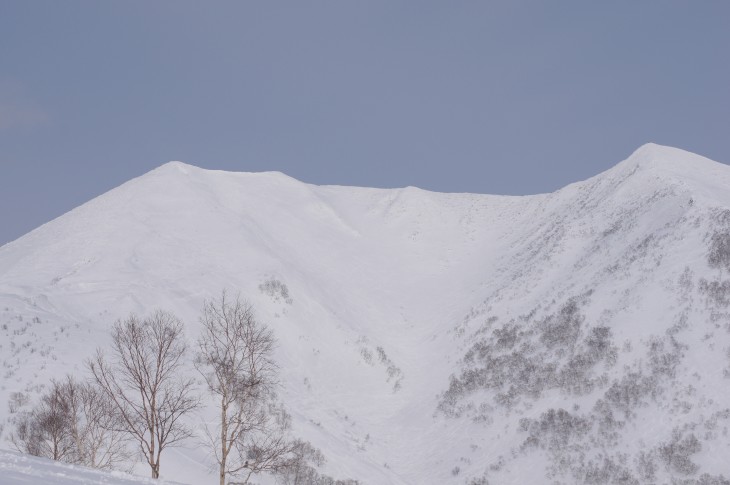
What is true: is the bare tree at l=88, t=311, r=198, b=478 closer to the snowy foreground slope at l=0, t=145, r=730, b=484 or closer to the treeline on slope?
the treeline on slope

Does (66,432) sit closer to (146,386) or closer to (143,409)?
(143,409)

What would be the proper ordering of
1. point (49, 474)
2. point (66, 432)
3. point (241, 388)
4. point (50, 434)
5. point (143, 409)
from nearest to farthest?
point (49, 474) < point (241, 388) < point (66, 432) < point (50, 434) < point (143, 409)

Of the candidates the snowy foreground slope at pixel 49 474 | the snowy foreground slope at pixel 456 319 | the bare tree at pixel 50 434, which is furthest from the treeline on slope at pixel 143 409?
the snowy foreground slope at pixel 49 474

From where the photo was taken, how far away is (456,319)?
4991 centimetres

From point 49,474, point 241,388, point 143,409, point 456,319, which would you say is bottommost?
point 49,474

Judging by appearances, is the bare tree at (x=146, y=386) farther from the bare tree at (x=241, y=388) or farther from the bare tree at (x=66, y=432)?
the bare tree at (x=241, y=388)

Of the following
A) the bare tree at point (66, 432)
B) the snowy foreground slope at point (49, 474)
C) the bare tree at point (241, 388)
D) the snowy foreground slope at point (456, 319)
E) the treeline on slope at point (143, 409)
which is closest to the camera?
the snowy foreground slope at point (49, 474)

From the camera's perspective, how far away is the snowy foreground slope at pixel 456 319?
26.7m

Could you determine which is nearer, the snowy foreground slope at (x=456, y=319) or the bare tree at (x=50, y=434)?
the bare tree at (x=50, y=434)

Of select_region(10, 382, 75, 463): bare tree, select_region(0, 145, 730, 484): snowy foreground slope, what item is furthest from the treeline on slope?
select_region(0, 145, 730, 484): snowy foreground slope

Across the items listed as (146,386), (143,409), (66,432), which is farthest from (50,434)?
(146,386)

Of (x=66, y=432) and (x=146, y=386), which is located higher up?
(x=146, y=386)

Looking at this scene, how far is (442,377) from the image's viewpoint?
3950 cm

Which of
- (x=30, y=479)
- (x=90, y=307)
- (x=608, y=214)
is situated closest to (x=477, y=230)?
(x=608, y=214)
